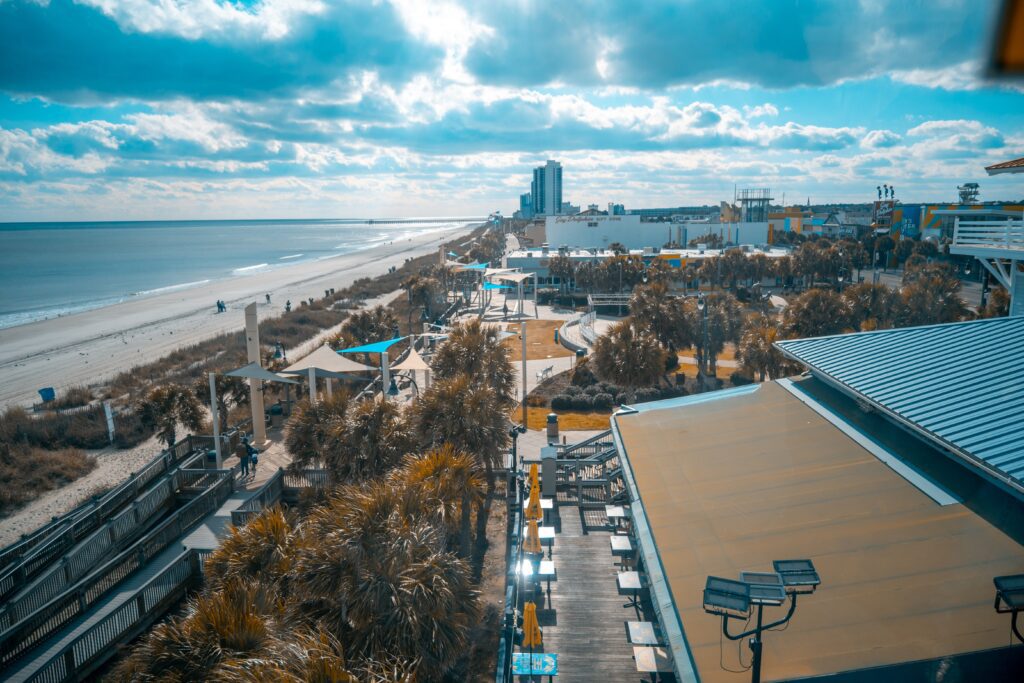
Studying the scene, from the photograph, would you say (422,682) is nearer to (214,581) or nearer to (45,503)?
(214,581)

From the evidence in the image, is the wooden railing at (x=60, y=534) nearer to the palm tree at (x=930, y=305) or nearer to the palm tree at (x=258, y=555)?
the palm tree at (x=258, y=555)

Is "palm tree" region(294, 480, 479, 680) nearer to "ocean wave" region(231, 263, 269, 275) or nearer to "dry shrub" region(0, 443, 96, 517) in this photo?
"dry shrub" region(0, 443, 96, 517)

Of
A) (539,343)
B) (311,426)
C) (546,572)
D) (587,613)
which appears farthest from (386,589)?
(539,343)

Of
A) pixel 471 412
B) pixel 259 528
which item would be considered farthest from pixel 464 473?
pixel 259 528

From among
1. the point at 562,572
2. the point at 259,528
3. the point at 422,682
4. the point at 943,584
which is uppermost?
the point at 943,584

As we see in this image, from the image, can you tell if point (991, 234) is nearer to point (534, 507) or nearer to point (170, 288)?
point (534, 507)

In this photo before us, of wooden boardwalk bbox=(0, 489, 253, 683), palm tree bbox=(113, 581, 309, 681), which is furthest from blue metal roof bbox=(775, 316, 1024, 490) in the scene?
wooden boardwalk bbox=(0, 489, 253, 683)

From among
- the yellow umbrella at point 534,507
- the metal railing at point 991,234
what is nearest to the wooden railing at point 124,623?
the yellow umbrella at point 534,507
